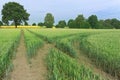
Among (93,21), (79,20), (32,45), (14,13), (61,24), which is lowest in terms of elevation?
(61,24)

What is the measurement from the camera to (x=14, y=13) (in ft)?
329

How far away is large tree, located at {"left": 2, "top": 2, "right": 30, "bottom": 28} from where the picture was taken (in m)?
99.2

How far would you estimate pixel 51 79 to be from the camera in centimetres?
923

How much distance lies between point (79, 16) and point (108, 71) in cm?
10075

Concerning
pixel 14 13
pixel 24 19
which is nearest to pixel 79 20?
pixel 24 19

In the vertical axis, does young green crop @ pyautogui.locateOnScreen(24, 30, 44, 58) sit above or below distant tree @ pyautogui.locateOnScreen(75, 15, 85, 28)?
above

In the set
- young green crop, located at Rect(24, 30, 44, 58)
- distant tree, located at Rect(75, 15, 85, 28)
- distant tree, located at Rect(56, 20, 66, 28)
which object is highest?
young green crop, located at Rect(24, 30, 44, 58)

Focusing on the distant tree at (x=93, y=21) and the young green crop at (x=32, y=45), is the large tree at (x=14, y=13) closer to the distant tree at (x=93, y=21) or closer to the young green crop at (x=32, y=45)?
the distant tree at (x=93, y=21)

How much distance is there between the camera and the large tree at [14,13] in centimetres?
9918

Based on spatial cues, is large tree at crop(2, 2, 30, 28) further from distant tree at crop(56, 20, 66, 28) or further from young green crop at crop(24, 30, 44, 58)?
young green crop at crop(24, 30, 44, 58)

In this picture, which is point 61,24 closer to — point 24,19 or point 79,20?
point 79,20

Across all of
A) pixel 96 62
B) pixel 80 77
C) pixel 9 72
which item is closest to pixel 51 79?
pixel 80 77

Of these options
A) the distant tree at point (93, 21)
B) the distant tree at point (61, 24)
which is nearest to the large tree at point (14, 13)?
the distant tree at point (61, 24)

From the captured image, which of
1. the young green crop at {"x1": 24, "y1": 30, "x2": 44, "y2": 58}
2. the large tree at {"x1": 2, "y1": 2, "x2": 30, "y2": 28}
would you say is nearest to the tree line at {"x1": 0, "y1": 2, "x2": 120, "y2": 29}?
the large tree at {"x1": 2, "y1": 2, "x2": 30, "y2": 28}
